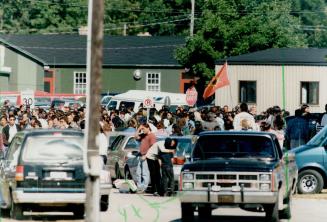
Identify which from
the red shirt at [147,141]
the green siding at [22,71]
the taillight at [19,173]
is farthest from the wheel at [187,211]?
the green siding at [22,71]

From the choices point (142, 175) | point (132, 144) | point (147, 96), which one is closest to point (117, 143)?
point (132, 144)

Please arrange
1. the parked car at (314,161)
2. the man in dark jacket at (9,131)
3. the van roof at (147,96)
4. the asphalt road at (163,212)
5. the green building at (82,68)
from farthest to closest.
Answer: the green building at (82,68) < the van roof at (147,96) < the man in dark jacket at (9,131) < the parked car at (314,161) < the asphalt road at (163,212)

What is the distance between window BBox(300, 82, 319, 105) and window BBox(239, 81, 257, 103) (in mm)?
2432

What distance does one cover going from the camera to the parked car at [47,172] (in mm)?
20344

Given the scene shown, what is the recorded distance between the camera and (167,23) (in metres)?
115

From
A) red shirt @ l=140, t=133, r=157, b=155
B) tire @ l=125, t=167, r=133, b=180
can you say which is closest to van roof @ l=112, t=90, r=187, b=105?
tire @ l=125, t=167, r=133, b=180

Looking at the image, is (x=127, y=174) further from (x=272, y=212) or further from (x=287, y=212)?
(x=272, y=212)

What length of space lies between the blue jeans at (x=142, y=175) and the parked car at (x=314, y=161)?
11.8 feet

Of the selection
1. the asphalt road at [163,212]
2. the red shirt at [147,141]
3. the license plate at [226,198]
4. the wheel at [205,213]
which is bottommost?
the asphalt road at [163,212]

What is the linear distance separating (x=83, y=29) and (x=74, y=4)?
20.9 m

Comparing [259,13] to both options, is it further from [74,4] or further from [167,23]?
[74,4]

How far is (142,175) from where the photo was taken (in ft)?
93.2

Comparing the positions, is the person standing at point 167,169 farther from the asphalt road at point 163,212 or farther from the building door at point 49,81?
the building door at point 49,81

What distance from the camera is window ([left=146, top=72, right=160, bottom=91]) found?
278 ft
